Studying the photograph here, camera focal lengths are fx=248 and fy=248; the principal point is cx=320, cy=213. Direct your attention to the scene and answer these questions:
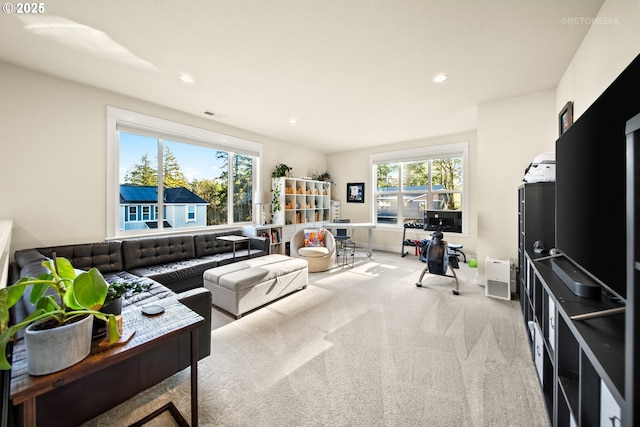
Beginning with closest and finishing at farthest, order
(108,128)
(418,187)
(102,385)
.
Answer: (102,385) → (108,128) → (418,187)

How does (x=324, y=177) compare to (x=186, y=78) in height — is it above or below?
below

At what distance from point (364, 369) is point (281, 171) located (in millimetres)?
4497

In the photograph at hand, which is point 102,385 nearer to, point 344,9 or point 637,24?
point 344,9

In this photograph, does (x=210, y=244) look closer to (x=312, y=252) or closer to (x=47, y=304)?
(x=312, y=252)

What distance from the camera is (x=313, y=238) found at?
481 cm

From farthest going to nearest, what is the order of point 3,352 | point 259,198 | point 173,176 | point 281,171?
point 281,171 → point 259,198 → point 173,176 → point 3,352

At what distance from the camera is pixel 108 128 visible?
3346 millimetres

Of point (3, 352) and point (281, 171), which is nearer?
point (3, 352)

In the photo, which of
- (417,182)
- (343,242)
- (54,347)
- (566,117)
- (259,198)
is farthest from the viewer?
(343,242)

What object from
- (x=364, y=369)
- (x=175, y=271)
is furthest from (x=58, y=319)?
(x=175, y=271)

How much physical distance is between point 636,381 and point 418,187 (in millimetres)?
5788

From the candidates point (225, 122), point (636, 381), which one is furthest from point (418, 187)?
point (636, 381)

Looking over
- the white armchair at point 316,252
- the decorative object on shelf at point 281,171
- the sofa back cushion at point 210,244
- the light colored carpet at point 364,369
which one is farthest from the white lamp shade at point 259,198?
the light colored carpet at point 364,369

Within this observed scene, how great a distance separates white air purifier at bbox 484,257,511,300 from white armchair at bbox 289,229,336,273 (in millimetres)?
2441
